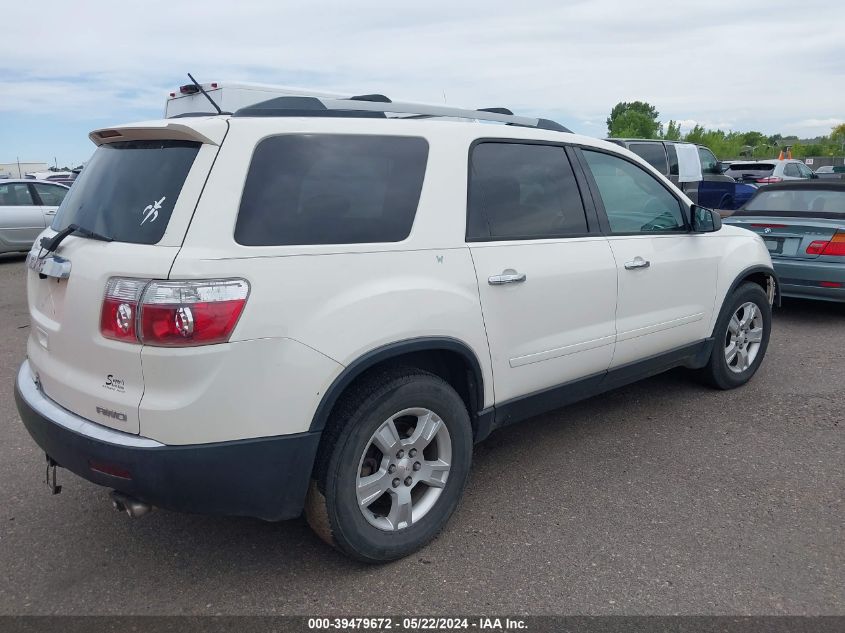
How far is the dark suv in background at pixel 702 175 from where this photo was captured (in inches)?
584

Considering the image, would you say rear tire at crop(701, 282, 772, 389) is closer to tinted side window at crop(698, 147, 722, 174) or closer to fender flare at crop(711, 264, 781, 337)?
fender flare at crop(711, 264, 781, 337)

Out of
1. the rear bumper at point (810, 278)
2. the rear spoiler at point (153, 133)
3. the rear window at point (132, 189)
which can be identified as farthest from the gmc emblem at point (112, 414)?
the rear bumper at point (810, 278)

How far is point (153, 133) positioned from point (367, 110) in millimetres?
1095

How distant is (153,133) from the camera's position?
9.33 ft

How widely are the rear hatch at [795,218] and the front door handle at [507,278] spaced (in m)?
5.00

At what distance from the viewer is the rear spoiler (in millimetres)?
2674

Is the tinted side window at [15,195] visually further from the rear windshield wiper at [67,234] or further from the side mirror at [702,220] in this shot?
the side mirror at [702,220]

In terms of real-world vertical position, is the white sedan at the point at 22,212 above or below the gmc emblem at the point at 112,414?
below

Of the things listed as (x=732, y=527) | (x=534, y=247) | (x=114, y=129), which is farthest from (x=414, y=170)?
(x=732, y=527)

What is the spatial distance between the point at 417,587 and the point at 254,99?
515cm

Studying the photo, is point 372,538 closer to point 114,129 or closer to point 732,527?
point 732,527

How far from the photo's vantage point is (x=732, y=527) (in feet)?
11.0

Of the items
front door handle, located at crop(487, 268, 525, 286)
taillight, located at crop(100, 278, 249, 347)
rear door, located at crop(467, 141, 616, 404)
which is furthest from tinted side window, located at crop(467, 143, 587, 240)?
taillight, located at crop(100, 278, 249, 347)

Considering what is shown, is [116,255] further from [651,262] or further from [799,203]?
[799,203]
